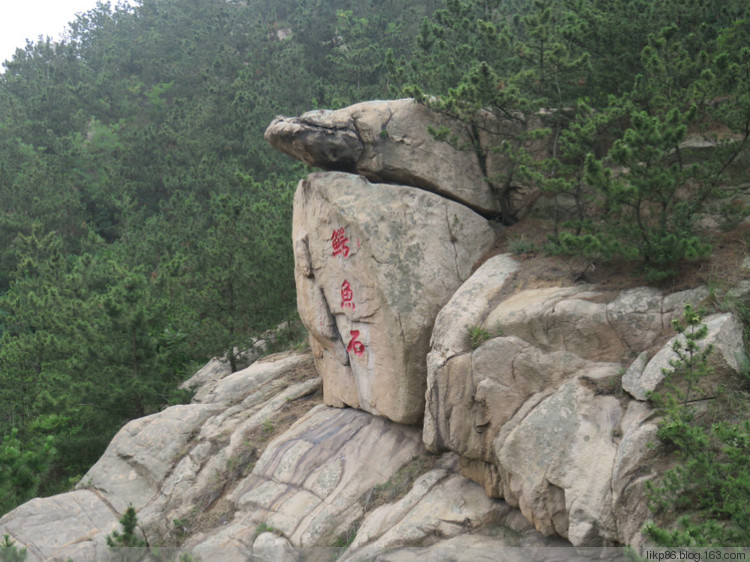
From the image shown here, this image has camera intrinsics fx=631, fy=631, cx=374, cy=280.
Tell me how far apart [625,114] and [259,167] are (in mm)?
16982

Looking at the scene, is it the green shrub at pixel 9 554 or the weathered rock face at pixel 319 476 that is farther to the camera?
the weathered rock face at pixel 319 476

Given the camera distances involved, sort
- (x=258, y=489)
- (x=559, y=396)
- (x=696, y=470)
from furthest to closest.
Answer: (x=258, y=489) → (x=559, y=396) → (x=696, y=470)

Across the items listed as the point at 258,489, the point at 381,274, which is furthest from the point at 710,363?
the point at 258,489

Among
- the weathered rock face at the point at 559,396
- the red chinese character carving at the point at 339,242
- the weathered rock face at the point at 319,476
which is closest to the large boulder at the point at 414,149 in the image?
the red chinese character carving at the point at 339,242

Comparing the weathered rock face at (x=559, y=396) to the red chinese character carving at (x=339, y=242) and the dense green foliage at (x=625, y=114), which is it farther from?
the red chinese character carving at (x=339, y=242)

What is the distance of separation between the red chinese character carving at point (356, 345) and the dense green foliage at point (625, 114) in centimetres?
265

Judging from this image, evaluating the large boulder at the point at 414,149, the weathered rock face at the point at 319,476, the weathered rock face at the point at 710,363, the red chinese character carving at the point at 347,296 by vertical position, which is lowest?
the weathered rock face at the point at 319,476

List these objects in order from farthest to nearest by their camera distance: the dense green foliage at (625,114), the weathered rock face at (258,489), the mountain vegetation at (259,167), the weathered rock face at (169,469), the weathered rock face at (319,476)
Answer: the weathered rock face at (169,469) < the weathered rock face at (319,476) < the weathered rock face at (258,489) < the mountain vegetation at (259,167) < the dense green foliage at (625,114)

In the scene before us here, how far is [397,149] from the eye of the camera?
8.53 metres

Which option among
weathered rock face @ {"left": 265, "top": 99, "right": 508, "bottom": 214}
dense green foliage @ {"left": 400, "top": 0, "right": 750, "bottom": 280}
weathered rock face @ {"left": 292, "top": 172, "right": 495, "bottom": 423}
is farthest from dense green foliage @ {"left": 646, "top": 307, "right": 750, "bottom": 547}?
weathered rock face @ {"left": 265, "top": 99, "right": 508, "bottom": 214}

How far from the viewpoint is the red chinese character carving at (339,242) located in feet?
27.0

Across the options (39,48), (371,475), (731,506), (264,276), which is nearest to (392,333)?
(371,475)

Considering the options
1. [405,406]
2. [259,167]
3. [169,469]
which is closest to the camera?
[405,406]

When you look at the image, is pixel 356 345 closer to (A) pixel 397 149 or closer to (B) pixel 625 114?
(A) pixel 397 149
